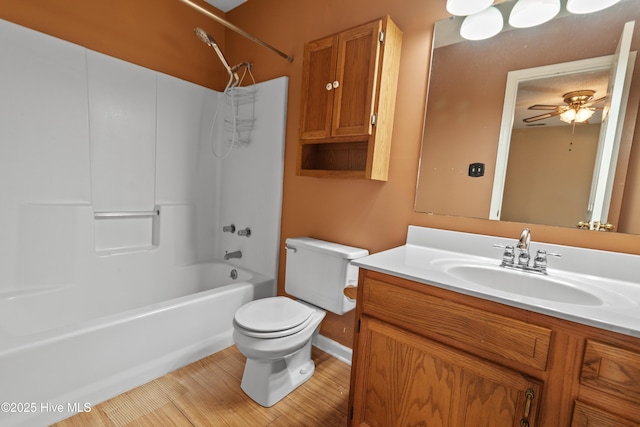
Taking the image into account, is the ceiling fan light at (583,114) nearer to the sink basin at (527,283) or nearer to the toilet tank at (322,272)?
the sink basin at (527,283)

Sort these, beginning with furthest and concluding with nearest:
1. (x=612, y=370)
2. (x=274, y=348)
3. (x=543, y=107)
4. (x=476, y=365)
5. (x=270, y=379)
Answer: (x=270, y=379) → (x=274, y=348) → (x=543, y=107) → (x=476, y=365) → (x=612, y=370)

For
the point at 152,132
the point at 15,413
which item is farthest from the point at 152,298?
the point at 152,132

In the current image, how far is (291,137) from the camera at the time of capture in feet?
6.44

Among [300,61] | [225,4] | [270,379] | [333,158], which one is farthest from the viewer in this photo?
[225,4]

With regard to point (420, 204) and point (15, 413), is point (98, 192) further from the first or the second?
point (420, 204)

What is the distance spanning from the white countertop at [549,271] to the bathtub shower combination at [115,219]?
3.68 ft

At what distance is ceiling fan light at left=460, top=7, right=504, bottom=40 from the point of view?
124 cm

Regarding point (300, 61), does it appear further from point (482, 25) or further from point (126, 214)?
point (126, 214)

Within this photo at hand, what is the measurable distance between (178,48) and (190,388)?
2372mm

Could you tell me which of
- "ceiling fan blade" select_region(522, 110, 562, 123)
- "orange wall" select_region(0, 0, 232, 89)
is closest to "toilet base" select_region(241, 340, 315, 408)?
"ceiling fan blade" select_region(522, 110, 562, 123)

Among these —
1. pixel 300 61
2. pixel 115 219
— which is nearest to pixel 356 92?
pixel 300 61

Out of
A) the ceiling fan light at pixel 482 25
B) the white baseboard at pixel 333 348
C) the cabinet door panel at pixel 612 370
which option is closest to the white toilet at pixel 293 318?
the white baseboard at pixel 333 348

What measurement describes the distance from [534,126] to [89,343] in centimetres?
218

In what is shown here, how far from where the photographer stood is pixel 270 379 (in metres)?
1.37
